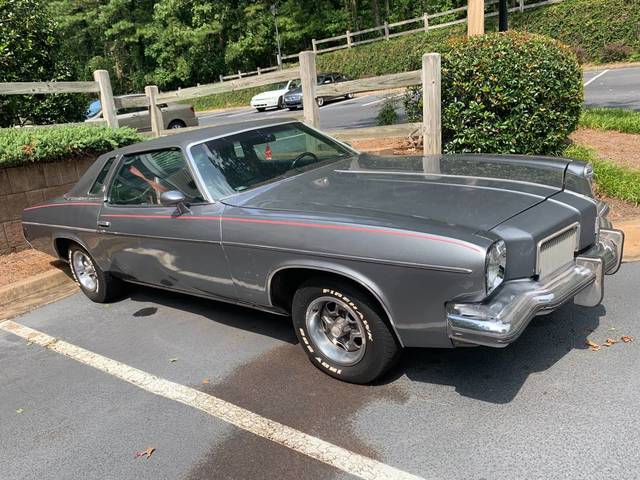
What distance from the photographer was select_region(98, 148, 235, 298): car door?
378 cm

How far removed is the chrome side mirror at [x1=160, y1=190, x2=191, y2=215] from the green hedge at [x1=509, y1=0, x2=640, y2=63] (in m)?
27.6

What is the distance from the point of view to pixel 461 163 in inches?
159

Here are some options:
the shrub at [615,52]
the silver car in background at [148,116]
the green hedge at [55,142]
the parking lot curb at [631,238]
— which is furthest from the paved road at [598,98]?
the parking lot curb at [631,238]

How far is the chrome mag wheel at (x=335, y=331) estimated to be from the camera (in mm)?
3289

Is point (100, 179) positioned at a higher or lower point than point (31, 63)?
lower

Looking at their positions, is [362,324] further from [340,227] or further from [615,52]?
[615,52]

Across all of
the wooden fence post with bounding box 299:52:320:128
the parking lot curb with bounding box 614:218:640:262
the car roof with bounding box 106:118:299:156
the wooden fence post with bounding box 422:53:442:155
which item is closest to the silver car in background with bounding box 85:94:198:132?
the wooden fence post with bounding box 299:52:320:128

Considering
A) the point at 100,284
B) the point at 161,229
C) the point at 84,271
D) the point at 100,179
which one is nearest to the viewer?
the point at 161,229

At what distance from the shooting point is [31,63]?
29.3 ft

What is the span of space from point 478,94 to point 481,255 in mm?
4450

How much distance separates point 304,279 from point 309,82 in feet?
15.1

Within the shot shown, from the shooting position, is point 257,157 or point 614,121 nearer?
point 257,157

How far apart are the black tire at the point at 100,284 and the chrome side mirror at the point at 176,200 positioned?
1.45 metres

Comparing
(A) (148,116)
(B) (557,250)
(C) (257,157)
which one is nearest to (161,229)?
(C) (257,157)
